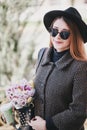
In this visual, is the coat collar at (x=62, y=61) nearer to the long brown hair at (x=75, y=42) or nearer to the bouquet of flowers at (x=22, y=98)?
the long brown hair at (x=75, y=42)

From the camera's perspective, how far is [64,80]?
2.04 meters

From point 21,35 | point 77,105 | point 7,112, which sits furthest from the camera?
point 21,35

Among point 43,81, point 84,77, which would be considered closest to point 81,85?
point 84,77

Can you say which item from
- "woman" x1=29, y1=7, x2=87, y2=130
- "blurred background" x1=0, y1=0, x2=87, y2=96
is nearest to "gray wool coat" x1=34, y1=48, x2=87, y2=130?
"woman" x1=29, y1=7, x2=87, y2=130

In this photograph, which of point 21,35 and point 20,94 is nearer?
point 20,94

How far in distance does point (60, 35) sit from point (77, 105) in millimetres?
392

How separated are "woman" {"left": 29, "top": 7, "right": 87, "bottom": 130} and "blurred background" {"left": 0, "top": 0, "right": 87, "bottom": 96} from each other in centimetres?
268

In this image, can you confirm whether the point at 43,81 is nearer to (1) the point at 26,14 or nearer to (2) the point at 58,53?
(2) the point at 58,53

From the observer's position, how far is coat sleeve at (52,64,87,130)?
2.00 m

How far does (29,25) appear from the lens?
497 cm

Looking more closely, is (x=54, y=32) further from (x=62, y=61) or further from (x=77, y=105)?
(x=77, y=105)

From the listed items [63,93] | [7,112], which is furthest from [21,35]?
[63,93]

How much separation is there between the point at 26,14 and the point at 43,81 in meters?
2.82

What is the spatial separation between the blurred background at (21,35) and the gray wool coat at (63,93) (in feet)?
8.79
